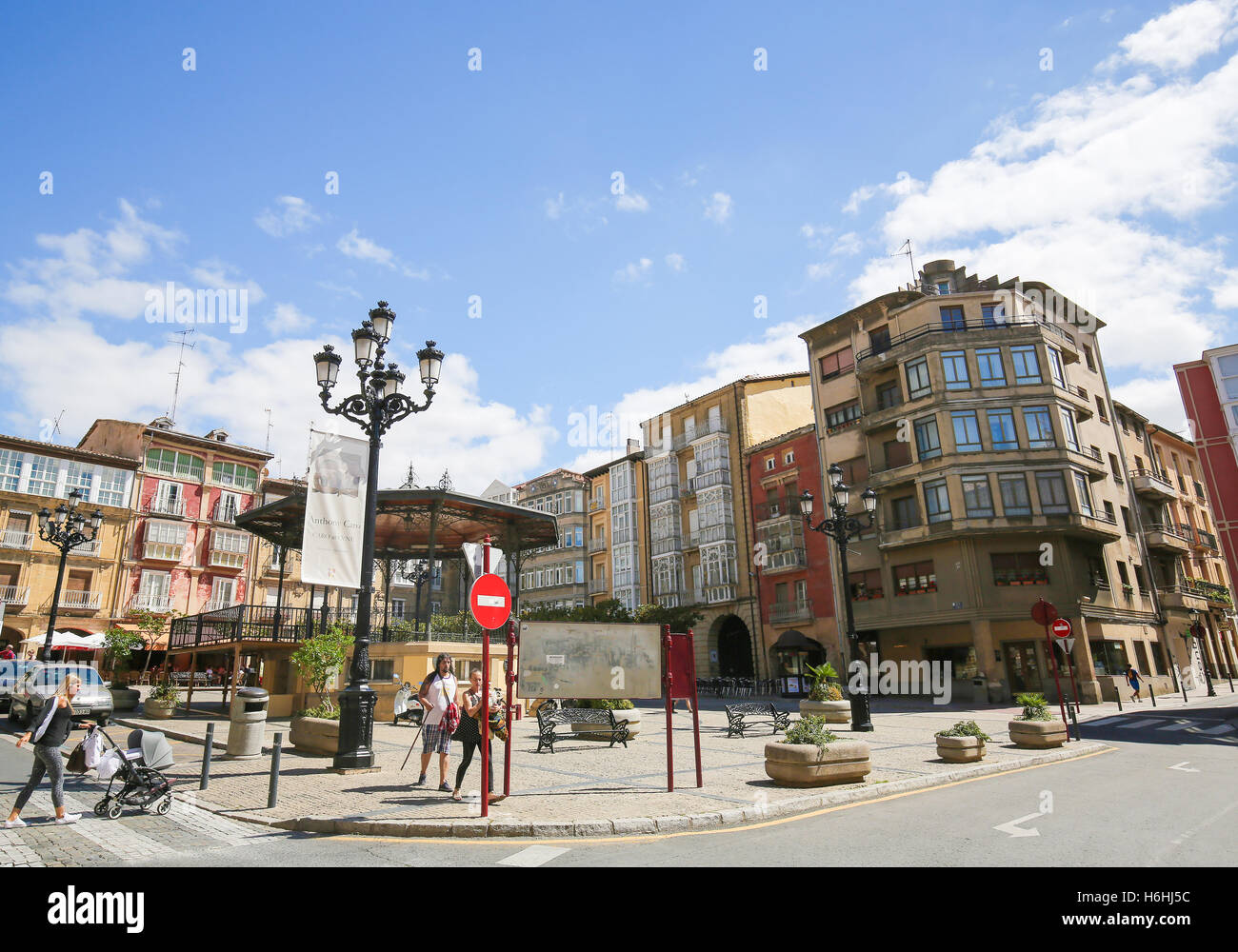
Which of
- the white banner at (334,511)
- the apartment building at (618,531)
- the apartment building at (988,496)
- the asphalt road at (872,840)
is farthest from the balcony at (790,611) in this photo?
the white banner at (334,511)

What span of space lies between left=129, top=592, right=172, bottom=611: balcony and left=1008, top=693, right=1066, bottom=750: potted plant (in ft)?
150

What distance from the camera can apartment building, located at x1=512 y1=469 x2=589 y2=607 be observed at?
187ft

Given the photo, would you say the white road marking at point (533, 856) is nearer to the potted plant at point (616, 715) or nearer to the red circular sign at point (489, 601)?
the red circular sign at point (489, 601)

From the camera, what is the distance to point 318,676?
52.4 feet

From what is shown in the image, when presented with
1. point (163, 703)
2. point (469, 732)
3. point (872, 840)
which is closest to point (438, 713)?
point (469, 732)

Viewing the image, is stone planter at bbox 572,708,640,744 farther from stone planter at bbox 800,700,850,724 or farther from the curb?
the curb

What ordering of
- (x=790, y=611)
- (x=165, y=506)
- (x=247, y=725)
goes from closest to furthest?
1. (x=247, y=725)
2. (x=790, y=611)
3. (x=165, y=506)

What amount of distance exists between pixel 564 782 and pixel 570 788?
0.69 metres

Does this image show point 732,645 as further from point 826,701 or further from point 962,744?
point 962,744

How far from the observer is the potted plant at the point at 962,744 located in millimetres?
12031

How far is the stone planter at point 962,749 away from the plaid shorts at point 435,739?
8.42 metres

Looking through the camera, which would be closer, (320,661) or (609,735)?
(609,735)
